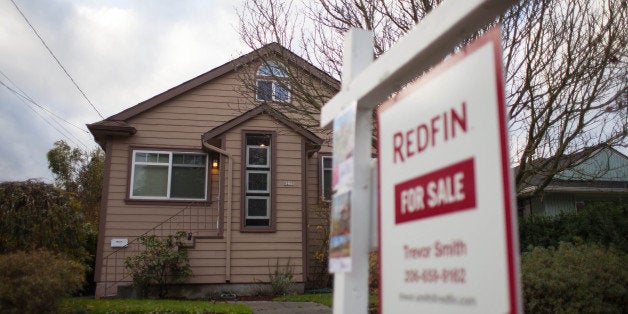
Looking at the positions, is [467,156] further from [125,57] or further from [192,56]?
[125,57]

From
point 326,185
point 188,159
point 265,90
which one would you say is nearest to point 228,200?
point 188,159

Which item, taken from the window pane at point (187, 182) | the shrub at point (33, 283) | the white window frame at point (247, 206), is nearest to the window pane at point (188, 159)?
the window pane at point (187, 182)

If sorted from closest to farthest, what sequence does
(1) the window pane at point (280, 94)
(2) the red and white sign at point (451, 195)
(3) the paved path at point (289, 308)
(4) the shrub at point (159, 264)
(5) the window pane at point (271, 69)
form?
(2) the red and white sign at point (451, 195) < (3) the paved path at point (289, 308) < (5) the window pane at point (271, 69) < (1) the window pane at point (280, 94) < (4) the shrub at point (159, 264)

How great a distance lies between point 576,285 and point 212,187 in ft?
32.6

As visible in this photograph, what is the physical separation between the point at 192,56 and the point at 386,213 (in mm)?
18383

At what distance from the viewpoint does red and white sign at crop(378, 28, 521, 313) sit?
165 centimetres

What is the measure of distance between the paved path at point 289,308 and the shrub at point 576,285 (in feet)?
12.4

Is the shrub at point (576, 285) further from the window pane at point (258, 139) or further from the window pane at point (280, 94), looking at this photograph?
the window pane at point (258, 139)

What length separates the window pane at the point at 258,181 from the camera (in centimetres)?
1424

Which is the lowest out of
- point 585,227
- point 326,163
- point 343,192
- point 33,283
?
point 33,283

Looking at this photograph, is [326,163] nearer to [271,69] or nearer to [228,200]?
[228,200]

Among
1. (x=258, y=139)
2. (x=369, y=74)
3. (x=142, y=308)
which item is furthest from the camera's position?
(x=258, y=139)

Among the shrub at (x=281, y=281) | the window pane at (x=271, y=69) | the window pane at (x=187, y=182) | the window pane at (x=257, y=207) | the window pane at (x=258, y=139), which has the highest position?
the window pane at (x=271, y=69)

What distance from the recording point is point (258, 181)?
47.0 feet
